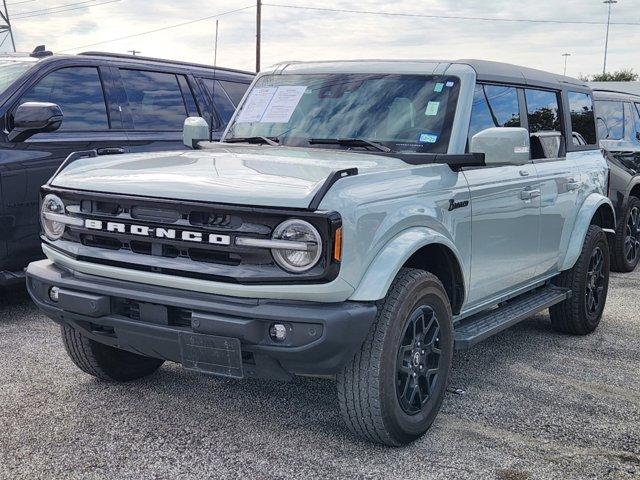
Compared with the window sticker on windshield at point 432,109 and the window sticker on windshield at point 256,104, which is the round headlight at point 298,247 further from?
the window sticker on windshield at point 256,104

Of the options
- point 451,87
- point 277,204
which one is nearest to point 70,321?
point 277,204

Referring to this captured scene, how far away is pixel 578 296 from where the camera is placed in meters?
5.52

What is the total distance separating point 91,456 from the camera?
338cm

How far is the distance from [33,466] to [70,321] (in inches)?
26.6

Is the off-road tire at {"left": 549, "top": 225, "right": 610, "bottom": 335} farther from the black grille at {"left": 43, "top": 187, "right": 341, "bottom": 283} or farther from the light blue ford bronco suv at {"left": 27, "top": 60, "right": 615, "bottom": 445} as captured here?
the black grille at {"left": 43, "top": 187, "right": 341, "bottom": 283}

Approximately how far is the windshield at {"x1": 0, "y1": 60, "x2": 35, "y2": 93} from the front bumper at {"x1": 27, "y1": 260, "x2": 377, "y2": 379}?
278cm

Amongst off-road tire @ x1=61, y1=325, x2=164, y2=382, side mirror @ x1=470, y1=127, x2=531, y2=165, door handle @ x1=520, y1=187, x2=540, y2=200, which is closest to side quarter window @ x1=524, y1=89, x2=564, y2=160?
door handle @ x1=520, y1=187, x2=540, y2=200

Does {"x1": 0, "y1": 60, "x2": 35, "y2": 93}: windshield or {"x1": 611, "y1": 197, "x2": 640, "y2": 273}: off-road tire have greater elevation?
{"x1": 0, "y1": 60, "x2": 35, "y2": 93}: windshield

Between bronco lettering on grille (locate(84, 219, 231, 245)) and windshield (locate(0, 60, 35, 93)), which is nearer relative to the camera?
bronco lettering on grille (locate(84, 219, 231, 245))

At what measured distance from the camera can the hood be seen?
10.2ft

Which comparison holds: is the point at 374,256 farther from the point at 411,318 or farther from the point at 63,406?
the point at 63,406

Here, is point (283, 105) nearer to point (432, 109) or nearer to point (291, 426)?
point (432, 109)

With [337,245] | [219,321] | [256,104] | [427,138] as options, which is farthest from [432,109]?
[219,321]

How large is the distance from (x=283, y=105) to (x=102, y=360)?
1824 mm
